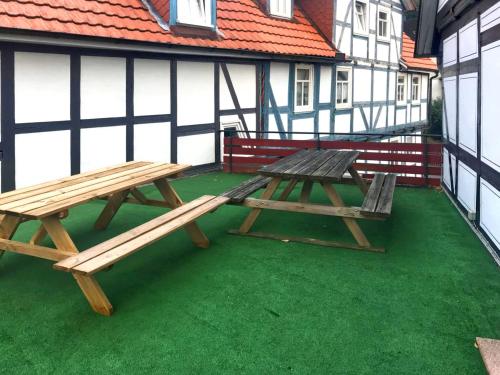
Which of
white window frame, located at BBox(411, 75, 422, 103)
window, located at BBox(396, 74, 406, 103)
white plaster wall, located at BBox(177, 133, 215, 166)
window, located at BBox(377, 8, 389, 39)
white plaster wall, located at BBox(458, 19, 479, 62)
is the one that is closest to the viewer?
white plaster wall, located at BBox(458, 19, 479, 62)

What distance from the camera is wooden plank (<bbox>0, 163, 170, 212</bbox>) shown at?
12.3 ft

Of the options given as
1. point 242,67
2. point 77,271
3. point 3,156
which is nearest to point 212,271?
point 77,271

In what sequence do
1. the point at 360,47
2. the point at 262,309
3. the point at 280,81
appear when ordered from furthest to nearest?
the point at 360,47 < the point at 280,81 < the point at 262,309

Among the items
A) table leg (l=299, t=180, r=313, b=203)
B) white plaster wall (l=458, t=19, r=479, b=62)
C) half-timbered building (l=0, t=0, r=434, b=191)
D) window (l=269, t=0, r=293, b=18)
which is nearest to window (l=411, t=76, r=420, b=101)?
half-timbered building (l=0, t=0, r=434, b=191)

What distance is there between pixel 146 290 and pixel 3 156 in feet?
12.3

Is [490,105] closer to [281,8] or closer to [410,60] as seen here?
[281,8]

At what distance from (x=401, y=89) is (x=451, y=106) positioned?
12.2 metres

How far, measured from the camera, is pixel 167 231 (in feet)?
13.2

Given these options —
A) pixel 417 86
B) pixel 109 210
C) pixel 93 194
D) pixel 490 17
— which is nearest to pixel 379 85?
pixel 417 86

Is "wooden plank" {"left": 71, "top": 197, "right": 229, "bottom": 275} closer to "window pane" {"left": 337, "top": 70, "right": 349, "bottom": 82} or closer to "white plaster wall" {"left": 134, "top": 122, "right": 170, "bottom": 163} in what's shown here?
"white plaster wall" {"left": 134, "top": 122, "right": 170, "bottom": 163}

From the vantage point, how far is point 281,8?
508 inches

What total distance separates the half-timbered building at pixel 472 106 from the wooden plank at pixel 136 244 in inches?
107

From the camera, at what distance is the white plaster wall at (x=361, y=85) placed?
50.9ft

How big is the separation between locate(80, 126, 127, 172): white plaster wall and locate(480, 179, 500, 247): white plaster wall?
17.6ft
